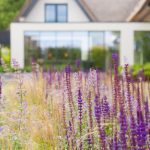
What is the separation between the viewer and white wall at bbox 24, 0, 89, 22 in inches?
1358

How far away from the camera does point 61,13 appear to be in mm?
34562

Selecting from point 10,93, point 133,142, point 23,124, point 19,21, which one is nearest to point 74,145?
point 133,142

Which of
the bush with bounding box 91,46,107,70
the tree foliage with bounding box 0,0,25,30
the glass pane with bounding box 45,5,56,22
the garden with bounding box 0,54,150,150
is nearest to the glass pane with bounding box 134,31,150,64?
the bush with bounding box 91,46,107,70

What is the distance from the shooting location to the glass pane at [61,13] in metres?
34.4

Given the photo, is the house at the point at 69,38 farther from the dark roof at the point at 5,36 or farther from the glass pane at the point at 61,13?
the dark roof at the point at 5,36

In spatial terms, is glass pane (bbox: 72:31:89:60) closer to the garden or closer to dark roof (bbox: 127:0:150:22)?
dark roof (bbox: 127:0:150:22)

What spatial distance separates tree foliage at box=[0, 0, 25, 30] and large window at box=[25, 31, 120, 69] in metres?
18.7

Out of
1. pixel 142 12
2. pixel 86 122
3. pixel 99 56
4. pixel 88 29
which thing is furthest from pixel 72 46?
pixel 86 122

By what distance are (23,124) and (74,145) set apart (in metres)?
1.85

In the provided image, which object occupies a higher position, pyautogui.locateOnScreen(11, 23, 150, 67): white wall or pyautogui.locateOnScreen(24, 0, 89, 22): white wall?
pyautogui.locateOnScreen(24, 0, 89, 22): white wall

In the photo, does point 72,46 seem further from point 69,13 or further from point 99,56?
point 69,13

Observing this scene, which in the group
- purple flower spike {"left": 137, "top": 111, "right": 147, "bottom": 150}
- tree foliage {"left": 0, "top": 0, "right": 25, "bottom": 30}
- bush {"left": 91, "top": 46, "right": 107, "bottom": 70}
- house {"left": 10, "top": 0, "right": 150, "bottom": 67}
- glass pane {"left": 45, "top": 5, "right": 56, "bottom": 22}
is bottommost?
purple flower spike {"left": 137, "top": 111, "right": 147, "bottom": 150}

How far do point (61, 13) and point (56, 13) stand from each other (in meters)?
0.29

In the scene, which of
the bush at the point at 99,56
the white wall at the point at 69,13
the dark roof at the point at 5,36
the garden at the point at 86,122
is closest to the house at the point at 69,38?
the bush at the point at 99,56
